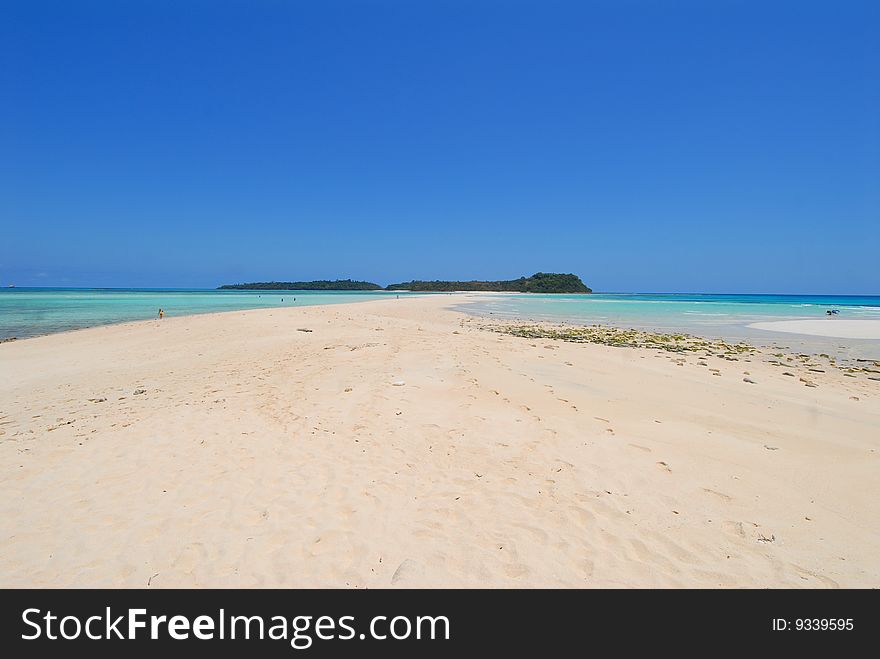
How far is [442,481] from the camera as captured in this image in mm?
4852

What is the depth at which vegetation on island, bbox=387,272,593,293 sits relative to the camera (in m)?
151

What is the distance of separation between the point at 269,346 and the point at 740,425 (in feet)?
46.4

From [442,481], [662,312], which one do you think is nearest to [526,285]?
[662,312]

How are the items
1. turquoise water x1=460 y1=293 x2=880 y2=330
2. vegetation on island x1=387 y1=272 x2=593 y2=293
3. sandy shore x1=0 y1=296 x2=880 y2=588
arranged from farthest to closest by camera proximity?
vegetation on island x1=387 y1=272 x2=593 y2=293 → turquoise water x1=460 y1=293 x2=880 y2=330 → sandy shore x1=0 y1=296 x2=880 y2=588

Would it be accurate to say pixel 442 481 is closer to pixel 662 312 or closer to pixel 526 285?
pixel 662 312

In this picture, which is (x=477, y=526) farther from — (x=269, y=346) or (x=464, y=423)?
(x=269, y=346)

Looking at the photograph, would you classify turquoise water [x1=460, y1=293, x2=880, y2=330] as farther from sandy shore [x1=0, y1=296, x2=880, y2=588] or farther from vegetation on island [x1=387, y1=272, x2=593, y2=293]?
vegetation on island [x1=387, y1=272, x2=593, y2=293]

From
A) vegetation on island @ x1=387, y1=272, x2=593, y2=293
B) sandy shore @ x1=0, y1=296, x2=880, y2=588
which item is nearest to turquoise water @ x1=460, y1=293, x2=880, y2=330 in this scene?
sandy shore @ x1=0, y1=296, x2=880, y2=588

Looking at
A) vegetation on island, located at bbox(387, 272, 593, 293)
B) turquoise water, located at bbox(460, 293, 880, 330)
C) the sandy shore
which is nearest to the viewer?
the sandy shore

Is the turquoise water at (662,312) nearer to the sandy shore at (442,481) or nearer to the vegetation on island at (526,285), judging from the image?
the sandy shore at (442,481)

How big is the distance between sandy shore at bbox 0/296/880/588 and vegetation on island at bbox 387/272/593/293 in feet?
460

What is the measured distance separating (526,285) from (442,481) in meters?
152

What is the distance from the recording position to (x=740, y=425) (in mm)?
6805
